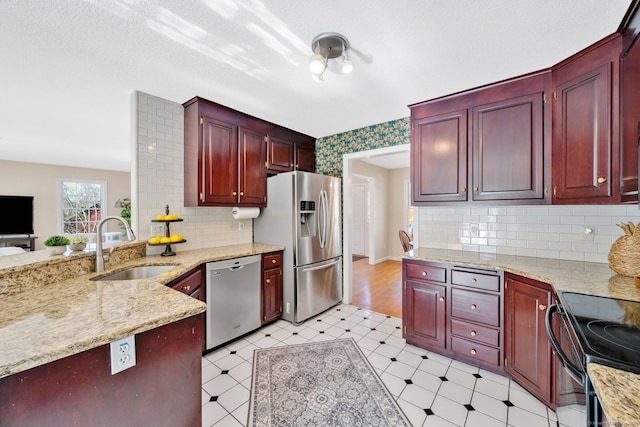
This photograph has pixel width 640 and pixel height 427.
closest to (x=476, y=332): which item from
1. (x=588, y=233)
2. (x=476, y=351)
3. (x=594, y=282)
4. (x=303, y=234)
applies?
(x=476, y=351)

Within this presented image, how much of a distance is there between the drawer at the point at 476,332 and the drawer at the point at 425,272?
0.37 metres

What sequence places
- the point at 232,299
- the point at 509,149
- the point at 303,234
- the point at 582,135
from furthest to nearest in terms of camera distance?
the point at 303,234 < the point at 232,299 < the point at 509,149 < the point at 582,135

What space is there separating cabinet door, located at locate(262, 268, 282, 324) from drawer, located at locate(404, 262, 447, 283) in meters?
1.44

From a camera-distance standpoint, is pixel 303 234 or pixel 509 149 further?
pixel 303 234

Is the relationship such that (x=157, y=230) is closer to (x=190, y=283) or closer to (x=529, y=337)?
(x=190, y=283)

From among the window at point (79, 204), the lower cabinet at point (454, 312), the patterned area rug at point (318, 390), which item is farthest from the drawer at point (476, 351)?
the window at point (79, 204)

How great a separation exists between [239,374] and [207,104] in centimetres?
249

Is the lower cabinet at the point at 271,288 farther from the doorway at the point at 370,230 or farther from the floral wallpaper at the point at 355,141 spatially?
the floral wallpaper at the point at 355,141

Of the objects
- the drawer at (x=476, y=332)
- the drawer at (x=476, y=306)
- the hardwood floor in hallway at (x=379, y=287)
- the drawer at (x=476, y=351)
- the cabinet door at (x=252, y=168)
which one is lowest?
the hardwood floor in hallway at (x=379, y=287)

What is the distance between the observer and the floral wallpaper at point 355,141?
10.0 ft

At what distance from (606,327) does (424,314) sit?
1443 mm

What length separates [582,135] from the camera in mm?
1776

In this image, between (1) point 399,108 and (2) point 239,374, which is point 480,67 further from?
(2) point 239,374

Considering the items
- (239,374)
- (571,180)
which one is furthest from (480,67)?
(239,374)
